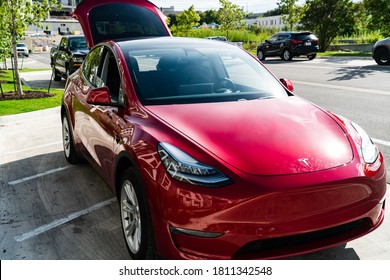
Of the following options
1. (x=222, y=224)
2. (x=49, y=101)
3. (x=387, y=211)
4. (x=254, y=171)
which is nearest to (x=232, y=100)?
(x=254, y=171)

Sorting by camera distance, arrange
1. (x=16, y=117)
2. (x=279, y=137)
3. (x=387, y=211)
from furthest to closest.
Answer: (x=16, y=117)
(x=387, y=211)
(x=279, y=137)

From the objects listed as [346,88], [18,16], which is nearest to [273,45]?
[346,88]

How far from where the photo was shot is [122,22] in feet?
22.7

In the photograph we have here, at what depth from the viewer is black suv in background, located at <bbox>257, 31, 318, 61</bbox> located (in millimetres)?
24344

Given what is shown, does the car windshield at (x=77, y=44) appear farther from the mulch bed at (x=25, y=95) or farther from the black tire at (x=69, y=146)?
the black tire at (x=69, y=146)

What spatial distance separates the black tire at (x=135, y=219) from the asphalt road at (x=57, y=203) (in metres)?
0.26

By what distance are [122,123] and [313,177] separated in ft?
5.09

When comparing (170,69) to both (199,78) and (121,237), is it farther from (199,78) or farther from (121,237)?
(121,237)

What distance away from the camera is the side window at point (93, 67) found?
4.61 meters

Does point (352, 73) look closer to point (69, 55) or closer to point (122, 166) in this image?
point (69, 55)

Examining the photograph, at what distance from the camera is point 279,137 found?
2924 mm

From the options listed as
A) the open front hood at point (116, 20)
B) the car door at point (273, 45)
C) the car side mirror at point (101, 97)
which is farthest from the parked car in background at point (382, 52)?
the car side mirror at point (101, 97)

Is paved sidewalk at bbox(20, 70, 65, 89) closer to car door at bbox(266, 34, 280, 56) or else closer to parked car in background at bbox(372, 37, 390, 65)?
parked car in background at bbox(372, 37, 390, 65)

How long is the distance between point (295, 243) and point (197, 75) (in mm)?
1946
